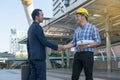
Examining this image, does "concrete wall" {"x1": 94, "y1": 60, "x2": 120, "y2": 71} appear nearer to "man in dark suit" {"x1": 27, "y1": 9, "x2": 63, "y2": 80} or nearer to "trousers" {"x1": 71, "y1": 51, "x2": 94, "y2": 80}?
"trousers" {"x1": 71, "y1": 51, "x2": 94, "y2": 80}

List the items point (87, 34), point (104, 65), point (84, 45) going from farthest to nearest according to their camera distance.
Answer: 1. point (104, 65)
2. point (87, 34)
3. point (84, 45)

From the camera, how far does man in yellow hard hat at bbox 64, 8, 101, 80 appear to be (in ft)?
20.0

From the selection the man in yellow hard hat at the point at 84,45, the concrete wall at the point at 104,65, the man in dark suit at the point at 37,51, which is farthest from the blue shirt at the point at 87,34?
the concrete wall at the point at 104,65

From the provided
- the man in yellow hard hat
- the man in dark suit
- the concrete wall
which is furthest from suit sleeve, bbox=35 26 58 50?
the concrete wall

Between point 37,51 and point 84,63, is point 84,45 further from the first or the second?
point 37,51

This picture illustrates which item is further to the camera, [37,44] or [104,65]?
[104,65]

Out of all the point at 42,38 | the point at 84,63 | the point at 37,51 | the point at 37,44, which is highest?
the point at 42,38

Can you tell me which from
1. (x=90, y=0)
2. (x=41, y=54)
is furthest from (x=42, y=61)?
(x=90, y=0)

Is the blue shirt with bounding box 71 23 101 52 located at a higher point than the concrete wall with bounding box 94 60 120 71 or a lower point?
higher

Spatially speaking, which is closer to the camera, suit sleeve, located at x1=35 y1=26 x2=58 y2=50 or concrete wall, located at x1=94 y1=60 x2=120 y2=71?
suit sleeve, located at x1=35 y1=26 x2=58 y2=50

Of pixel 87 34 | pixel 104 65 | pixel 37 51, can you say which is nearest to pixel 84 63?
pixel 87 34

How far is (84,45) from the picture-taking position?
607 cm

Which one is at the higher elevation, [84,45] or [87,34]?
[87,34]

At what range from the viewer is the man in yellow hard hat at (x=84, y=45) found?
6.11 m
